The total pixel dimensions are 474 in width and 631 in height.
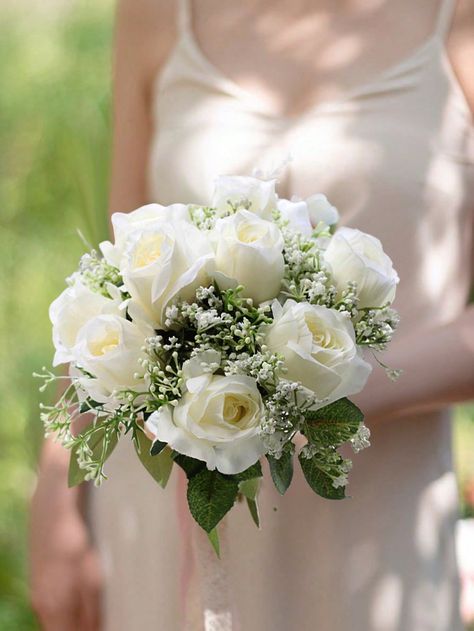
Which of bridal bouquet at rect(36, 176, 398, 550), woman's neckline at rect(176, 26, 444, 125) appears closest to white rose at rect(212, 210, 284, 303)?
bridal bouquet at rect(36, 176, 398, 550)

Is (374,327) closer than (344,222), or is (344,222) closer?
(374,327)

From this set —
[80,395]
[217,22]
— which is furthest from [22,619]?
[80,395]

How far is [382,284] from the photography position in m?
1.07

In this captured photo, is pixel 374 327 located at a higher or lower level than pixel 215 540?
higher

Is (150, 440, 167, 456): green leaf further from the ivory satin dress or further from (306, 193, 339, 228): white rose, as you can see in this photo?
the ivory satin dress

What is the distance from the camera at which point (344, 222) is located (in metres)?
1.64

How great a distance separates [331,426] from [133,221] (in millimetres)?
305

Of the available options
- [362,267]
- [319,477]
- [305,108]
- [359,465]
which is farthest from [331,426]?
[305,108]

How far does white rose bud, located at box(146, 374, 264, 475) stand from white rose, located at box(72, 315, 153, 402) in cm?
5

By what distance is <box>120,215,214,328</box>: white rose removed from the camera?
1026 millimetres

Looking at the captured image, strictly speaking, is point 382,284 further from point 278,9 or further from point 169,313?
point 278,9

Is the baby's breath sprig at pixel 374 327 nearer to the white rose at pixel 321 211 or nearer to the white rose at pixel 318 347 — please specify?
the white rose at pixel 318 347

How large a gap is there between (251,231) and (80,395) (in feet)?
0.83

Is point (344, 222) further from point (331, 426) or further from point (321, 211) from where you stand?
point (331, 426)
